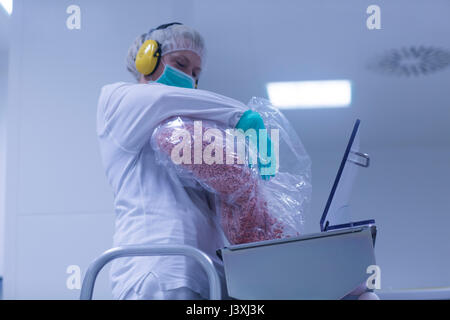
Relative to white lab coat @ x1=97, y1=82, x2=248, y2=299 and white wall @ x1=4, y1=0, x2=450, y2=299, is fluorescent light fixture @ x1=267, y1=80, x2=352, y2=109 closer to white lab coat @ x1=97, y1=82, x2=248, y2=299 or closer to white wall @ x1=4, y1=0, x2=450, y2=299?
white wall @ x1=4, y1=0, x2=450, y2=299

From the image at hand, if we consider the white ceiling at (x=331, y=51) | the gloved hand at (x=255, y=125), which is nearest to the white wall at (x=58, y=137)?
the white ceiling at (x=331, y=51)

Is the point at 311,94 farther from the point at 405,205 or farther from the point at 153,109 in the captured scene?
the point at 153,109

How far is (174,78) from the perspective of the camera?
121 cm

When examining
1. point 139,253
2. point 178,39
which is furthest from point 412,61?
point 139,253

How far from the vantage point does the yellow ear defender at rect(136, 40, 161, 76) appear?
1.21 m

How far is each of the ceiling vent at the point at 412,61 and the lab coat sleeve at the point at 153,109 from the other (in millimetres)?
2033

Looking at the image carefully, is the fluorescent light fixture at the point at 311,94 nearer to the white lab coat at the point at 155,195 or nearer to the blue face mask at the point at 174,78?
the blue face mask at the point at 174,78

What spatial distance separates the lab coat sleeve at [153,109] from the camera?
0.93 metres

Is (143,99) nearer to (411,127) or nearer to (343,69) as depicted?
(343,69)

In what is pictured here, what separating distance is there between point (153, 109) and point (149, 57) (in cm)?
34

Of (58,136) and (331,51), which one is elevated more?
(331,51)

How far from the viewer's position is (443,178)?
3334 millimetres

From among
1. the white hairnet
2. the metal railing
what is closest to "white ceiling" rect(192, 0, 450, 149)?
the white hairnet
